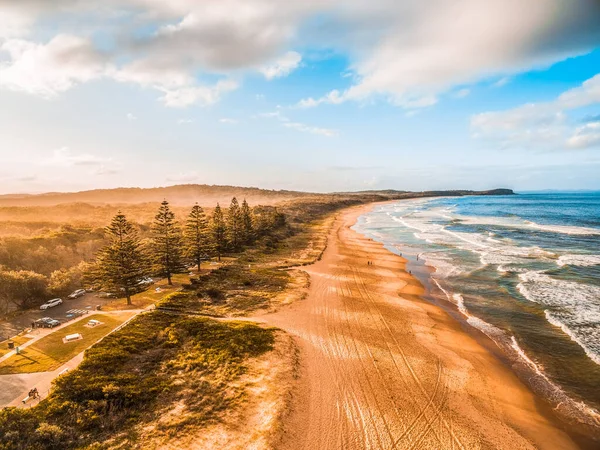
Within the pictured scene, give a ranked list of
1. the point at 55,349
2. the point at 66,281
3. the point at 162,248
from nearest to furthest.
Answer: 1. the point at 55,349
2. the point at 66,281
3. the point at 162,248

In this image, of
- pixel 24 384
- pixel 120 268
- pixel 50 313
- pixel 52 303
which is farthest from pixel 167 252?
pixel 24 384

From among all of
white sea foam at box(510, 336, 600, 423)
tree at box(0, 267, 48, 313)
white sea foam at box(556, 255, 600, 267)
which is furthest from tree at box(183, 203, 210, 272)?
white sea foam at box(556, 255, 600, 267)

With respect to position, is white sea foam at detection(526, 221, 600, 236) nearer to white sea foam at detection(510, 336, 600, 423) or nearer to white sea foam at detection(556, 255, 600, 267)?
white sea foam at detection(556, 255, 600, 267)

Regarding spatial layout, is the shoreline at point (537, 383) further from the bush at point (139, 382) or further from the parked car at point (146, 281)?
the parked car at point (146, 281)

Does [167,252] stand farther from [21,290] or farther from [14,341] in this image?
[14,341]

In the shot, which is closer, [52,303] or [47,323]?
[47,323]

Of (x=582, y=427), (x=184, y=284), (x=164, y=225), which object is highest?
(x=164, y=225)

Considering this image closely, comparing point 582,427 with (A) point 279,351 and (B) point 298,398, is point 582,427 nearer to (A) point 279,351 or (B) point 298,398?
(B) point 298,398

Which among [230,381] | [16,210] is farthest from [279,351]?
[16,210]
